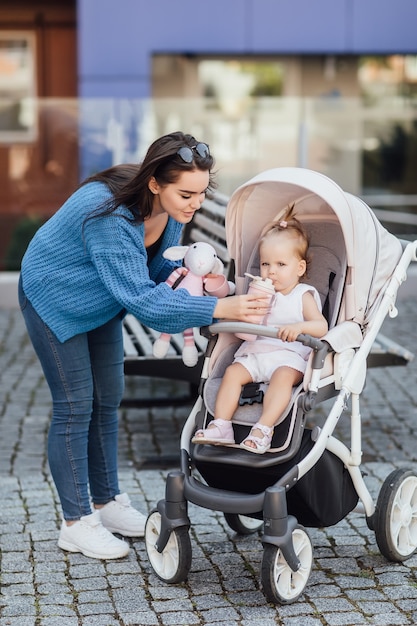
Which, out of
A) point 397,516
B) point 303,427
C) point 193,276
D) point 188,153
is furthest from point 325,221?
point 397,516

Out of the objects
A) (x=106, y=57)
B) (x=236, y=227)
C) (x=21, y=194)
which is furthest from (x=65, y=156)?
(x=236, y=227)

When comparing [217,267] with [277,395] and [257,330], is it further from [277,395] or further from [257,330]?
[277,395]

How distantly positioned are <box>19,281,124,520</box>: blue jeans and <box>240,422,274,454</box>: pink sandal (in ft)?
2.68

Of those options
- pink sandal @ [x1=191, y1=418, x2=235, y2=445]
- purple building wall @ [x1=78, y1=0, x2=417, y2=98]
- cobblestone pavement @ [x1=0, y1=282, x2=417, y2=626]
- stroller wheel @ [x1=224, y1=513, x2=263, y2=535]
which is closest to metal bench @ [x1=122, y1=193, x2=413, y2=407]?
cobblestone pavement @ [x1=0, y1=282, x2=417, y2=626]

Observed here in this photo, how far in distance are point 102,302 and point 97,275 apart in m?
0.11

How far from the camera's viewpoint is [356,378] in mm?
4406

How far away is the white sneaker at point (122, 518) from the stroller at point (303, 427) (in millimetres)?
425

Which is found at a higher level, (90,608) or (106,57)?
(106,57)

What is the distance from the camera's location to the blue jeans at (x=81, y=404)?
Answer: 4582mm

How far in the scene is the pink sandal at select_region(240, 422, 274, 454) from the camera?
4156 mm

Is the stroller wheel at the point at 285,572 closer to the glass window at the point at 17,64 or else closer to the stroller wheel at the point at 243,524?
the stroller wheel at the point at 243,524

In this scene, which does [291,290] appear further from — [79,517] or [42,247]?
[79,517]

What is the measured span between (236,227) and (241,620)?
1594mm

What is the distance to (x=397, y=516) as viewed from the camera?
4.62 m
